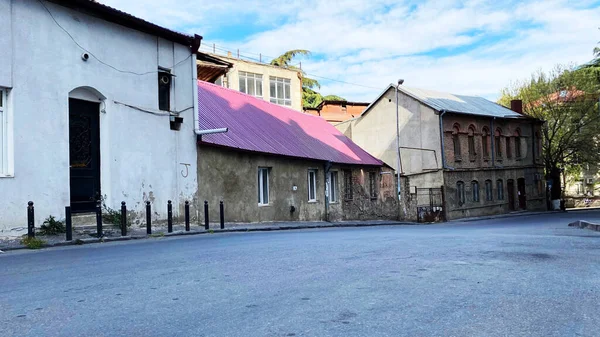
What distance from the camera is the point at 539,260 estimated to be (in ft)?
26.0

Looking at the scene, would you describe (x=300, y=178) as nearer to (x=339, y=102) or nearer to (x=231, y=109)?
(x=231, y=109)

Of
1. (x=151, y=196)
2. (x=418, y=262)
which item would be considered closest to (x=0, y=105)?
(x=151, y=196)

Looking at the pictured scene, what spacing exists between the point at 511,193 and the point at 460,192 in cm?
800

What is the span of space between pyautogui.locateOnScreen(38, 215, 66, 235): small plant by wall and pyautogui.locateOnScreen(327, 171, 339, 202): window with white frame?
15552 mm

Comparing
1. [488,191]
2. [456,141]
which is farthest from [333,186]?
[488,191]

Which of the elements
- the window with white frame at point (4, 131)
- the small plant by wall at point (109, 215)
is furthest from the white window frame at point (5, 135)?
the small plant by wall at point (109, 215)

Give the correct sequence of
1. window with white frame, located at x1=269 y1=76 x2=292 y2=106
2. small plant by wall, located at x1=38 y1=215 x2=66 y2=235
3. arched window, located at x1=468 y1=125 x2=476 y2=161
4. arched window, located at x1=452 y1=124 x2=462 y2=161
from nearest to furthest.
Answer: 1. small plant by wall, located at x1=38 y1=215 x2=66 y2=235
2. arched window, located at x1=452 y1=124 x2=462 y2=161
3. arched window, located at x1=468 y1=125 x2=476 y2=161
4. window with white frame, located at x1=269 y1=76 x2=292 y2=106

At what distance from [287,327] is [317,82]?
48.0 m

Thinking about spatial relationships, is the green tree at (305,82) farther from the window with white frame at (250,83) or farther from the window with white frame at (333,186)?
the window with white frame at (333,186)

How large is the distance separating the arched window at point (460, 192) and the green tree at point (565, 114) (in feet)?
45.0

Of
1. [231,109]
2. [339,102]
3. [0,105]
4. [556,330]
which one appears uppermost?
[339,102]

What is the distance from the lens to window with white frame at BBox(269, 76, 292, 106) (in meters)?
39.3

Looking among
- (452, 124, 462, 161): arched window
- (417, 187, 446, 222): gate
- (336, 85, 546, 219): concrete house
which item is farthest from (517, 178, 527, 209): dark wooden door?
(417, 187, 446, 222): gate

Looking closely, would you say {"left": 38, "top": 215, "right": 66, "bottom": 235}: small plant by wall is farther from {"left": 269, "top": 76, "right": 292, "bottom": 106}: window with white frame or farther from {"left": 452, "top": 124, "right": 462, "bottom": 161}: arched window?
{"left": 452, "top": 124, "right": 462, "bottom": 161}: arched window
